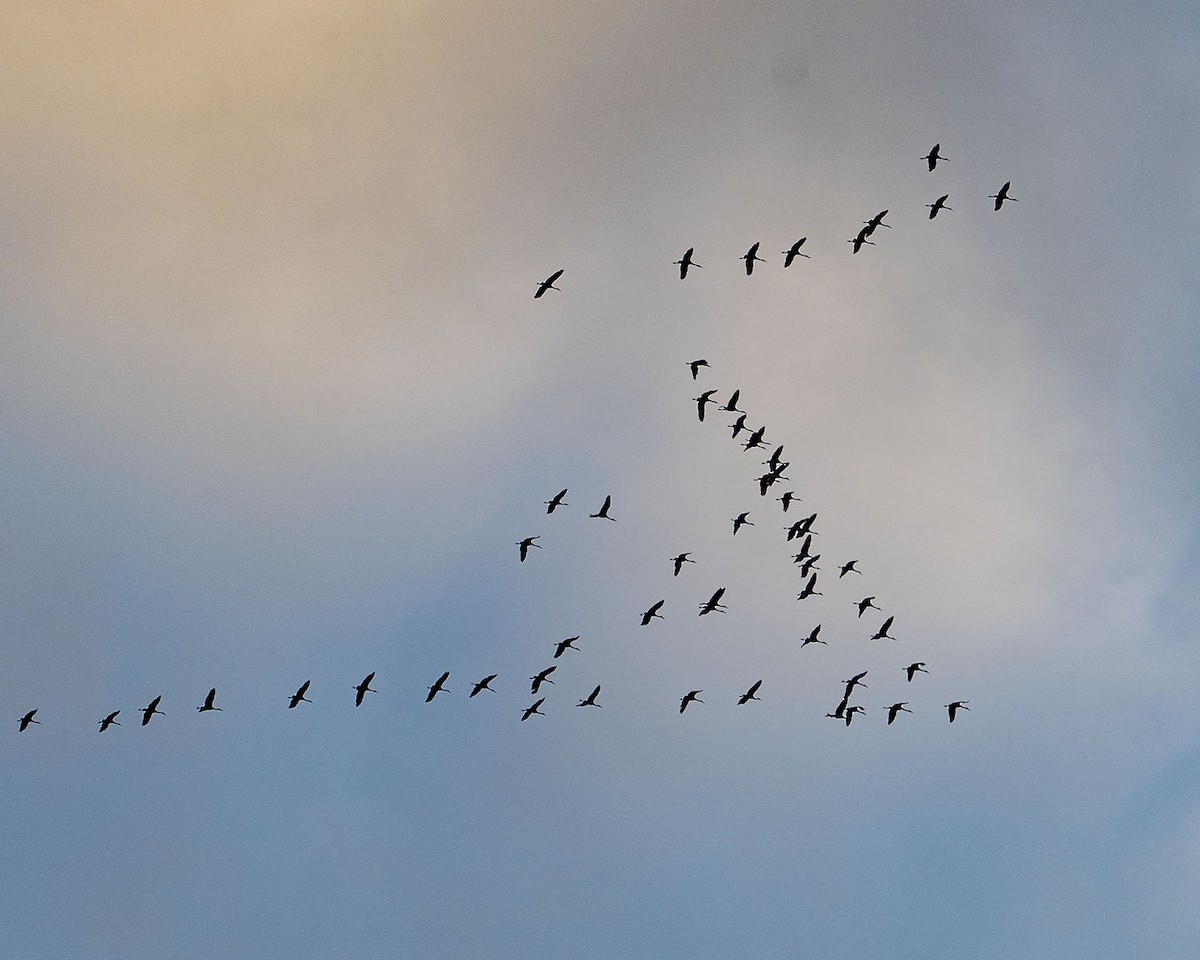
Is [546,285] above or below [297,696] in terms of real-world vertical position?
above

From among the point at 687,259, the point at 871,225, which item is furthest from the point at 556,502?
the point at 871,225

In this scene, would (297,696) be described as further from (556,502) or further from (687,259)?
(687,259)

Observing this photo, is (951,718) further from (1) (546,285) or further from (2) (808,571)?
(1) (546,285)

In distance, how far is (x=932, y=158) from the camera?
15525 centimetres

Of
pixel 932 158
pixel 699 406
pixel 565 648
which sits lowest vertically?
pixel 565 648

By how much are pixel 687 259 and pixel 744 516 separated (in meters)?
27.3

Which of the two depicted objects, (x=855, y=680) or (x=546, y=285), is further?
(x=855, y=680)

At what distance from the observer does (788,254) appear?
15912cm

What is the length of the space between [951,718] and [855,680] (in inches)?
368

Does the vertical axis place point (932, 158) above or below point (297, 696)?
above

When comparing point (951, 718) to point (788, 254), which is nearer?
point (788, 254)

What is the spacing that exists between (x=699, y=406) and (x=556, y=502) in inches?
620

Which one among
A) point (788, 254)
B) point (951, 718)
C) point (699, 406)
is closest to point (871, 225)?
point (788, 254)

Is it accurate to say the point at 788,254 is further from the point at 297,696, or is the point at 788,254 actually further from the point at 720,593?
the point at 297,696
